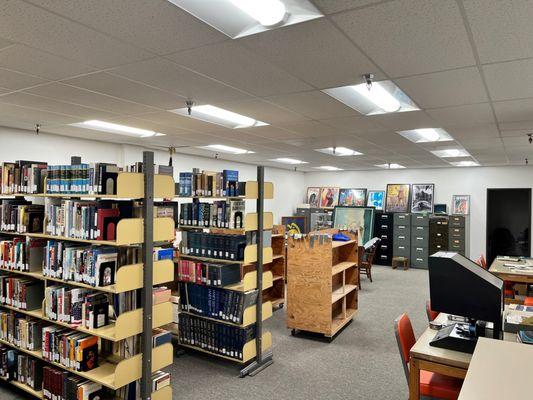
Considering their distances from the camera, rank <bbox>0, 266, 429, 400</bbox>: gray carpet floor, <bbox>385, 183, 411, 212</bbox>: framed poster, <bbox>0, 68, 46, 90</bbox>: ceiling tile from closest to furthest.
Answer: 1. <bbox>0, 68, 46, 90</bbox>: ceiling tile
2. <bbox>0, 266, 429, 400</bbox>: gray carpet floor
3. <bbox>385, 183, 411, 212</bbox>: framed poster

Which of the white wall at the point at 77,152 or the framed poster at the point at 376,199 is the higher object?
the white wall at the point at 77,152

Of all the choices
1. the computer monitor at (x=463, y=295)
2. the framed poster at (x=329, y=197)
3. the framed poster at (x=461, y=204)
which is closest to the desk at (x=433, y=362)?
the computer monitor at (x=463, y=295)

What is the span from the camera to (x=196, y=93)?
3.46 metres

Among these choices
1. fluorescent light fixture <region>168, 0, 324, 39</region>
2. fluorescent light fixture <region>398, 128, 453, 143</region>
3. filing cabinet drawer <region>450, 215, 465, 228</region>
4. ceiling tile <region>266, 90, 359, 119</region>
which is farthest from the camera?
filing cabinet drawer <region>450, 215, 465, 228</region>

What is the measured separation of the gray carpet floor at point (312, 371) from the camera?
3.36 m

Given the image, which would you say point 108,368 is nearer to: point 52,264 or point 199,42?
point 52,264

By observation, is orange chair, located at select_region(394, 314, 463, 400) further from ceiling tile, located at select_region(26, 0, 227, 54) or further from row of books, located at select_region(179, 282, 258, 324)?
ceiling tile, located at select_region(26, 0, 227, 54)

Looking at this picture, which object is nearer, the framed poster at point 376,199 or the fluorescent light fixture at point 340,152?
the fluorescent light fixture at point 340,152

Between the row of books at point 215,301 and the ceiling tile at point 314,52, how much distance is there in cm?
215

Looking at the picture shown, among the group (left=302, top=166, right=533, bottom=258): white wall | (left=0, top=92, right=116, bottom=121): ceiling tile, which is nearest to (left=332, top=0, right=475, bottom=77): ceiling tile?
(left=0, top=92, right=116, bottom=121): ceiling tile

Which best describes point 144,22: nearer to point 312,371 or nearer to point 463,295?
point 463,295

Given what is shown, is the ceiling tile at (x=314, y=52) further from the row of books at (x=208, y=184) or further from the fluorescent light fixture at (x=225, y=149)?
the fluorescent light fixture at (x=225, y=149)

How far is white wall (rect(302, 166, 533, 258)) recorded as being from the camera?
970 centimetres

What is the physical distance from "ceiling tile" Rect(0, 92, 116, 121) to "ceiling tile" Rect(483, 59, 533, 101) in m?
3.83
